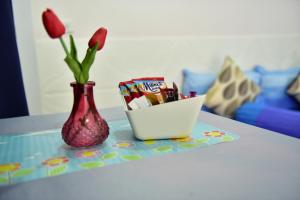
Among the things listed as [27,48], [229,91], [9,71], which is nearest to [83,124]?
[9,71]

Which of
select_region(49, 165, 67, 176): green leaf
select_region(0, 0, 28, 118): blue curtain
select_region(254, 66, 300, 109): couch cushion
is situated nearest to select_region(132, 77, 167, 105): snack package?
select_region(49, 165, 67, 176): green leaf

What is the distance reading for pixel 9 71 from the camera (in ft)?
4.29

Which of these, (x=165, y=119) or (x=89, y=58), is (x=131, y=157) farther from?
(x=89, y=58)

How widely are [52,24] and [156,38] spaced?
1307mm

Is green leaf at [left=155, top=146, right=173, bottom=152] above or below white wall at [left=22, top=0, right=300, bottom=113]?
below

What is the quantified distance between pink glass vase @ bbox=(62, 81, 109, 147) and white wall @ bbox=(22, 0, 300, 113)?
3.21 feet

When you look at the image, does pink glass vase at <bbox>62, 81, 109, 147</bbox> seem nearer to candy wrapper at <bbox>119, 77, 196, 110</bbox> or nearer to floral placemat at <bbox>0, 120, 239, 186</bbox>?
floral placemat at <bbox>0, 120, 239, 186</bbox>

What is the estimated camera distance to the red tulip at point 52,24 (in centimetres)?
65

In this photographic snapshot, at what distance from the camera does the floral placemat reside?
0.64 metres

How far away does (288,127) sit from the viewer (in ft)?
5.28

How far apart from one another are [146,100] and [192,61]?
4.29 feet

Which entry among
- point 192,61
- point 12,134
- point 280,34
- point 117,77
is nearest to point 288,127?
point 192,61

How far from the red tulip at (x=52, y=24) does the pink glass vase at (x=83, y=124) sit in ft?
0.50

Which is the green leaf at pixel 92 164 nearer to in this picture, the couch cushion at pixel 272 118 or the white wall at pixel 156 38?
the white wall at pixel 156 38
